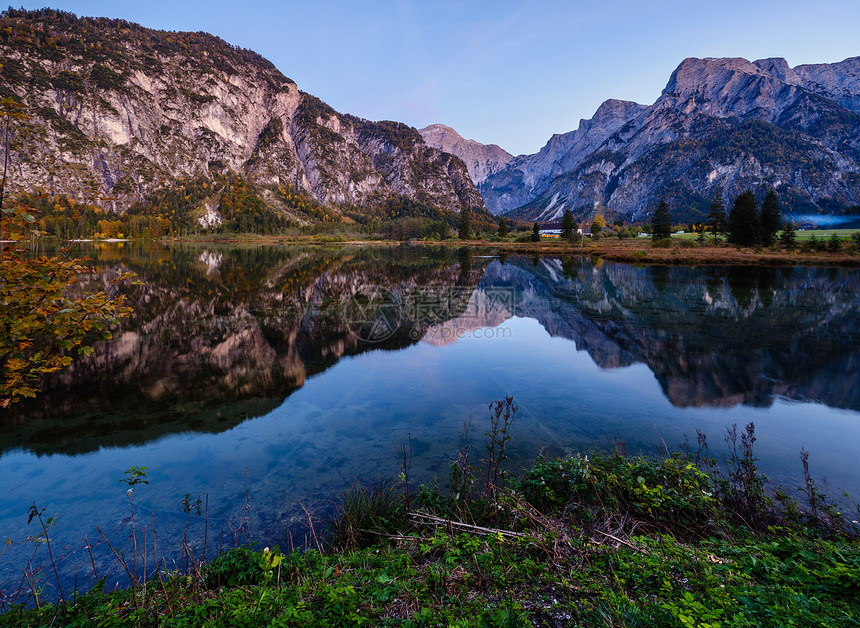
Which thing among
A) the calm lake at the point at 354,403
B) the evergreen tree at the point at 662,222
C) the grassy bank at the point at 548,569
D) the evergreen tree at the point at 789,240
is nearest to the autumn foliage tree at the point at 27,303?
the grassy bank at the point at 548,569

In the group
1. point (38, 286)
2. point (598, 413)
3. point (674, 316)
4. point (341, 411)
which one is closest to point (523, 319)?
point (674, 316)

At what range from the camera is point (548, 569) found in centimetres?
515

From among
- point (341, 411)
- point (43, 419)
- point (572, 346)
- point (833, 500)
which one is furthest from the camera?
point (572, 346)

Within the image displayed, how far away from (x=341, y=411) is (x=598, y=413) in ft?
26.1

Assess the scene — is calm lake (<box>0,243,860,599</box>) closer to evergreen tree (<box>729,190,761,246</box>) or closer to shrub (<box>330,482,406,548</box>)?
shrub (<box>330,482,406,548</box>)

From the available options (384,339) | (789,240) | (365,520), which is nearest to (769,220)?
(789,240)

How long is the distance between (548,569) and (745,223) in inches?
3862

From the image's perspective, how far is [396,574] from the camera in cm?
523

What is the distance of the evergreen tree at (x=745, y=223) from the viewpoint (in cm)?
7738

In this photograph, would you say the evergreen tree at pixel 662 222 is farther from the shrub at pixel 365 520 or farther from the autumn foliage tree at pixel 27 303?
the autumn foliage tree at pixel 27 303

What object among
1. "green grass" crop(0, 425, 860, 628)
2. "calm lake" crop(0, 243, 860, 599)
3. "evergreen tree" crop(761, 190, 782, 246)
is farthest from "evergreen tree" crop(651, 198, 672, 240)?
"green grass" crop(0, 425, 860, 628)

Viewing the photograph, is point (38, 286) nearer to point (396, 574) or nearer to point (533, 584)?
point (396, 574)

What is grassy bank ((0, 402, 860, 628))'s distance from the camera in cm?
425

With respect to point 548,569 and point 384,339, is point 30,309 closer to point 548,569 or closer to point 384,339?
point 548,569
